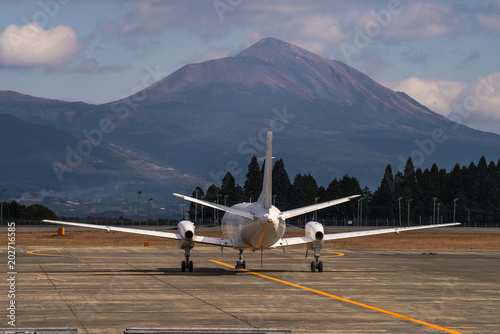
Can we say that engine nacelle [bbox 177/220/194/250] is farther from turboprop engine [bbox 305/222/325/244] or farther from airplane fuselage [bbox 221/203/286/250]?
turboprop engine [bbox 305/222/325/244]

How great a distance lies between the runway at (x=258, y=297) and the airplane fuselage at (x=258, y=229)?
1711mm

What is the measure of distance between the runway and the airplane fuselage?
1711 mm

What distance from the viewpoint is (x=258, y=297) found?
88.7 ft

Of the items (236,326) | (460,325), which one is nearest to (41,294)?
(236,326)

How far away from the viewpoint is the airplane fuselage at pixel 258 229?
3378 cm

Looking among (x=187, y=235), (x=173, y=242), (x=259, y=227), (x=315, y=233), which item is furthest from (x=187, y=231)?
(x=173, y=242)

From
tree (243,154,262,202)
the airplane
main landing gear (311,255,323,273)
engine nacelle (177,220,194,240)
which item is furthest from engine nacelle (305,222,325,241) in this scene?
tree (243,154,262,202)

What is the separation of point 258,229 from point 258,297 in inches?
309

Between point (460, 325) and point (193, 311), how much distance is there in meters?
8.06

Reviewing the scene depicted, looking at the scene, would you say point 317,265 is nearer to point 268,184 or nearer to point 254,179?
point 268,184

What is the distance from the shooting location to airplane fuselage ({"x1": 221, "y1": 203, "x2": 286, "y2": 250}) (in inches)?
1330

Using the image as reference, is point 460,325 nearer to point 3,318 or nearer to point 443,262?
point 3,318

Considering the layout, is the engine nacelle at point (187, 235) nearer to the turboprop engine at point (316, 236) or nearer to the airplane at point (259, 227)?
the airplane at point (259, 227)

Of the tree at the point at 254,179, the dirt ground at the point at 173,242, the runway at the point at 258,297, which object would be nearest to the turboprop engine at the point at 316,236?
the runway at the point at 258,297
